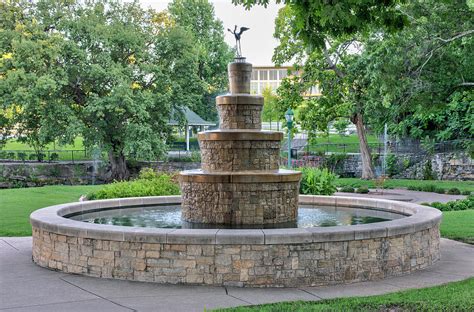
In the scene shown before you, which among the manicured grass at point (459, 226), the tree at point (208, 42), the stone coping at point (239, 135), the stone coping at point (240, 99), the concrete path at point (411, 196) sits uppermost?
the tree at point (208, 42)

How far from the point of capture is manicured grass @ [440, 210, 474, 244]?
565 inches

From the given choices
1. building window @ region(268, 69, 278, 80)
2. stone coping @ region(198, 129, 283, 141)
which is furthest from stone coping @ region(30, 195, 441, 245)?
building window @ region(268, 69, 278, 80)

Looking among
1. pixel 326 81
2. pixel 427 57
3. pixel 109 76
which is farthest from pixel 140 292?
pixel 109 76

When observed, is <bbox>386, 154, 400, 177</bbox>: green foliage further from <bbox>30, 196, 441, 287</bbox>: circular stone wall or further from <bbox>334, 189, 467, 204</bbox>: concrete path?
<bbox>30, 196, 441, 287</bbox>: circular stone wall

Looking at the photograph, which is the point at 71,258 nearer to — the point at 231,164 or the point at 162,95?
the point at 231,164

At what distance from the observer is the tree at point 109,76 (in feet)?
122

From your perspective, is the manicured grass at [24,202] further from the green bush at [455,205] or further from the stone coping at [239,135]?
the green bush at [455,205]

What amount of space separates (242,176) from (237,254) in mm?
2735

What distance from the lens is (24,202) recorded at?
23.2 m

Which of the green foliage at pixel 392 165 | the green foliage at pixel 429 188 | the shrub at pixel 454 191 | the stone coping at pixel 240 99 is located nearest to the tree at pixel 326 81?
the green foliage at pixel 392 165

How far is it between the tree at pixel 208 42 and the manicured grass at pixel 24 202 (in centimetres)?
3439

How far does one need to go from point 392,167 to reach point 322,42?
102ft

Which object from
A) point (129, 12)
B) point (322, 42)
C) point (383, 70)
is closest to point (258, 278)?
point (322, 42)

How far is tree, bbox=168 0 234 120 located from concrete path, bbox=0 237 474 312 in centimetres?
5192
